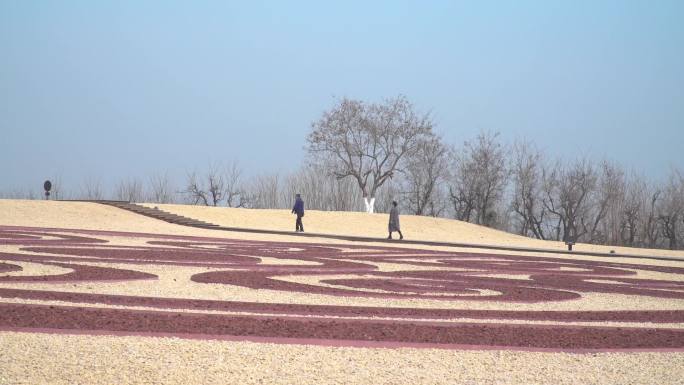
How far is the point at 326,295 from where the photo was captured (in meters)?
15.7

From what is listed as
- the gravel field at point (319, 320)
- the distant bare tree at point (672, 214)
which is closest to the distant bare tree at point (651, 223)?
the distant bare tree at point (672, 214)

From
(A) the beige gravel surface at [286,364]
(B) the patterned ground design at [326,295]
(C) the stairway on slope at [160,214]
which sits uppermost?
(C) the stairway on slope at [160,214]

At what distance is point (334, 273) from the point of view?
19.8 metres

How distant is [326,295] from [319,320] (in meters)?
3.43

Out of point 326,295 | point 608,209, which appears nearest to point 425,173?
point 608,209

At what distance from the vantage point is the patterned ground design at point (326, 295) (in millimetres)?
11234

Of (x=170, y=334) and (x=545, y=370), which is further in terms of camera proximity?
(x=170, y=334)

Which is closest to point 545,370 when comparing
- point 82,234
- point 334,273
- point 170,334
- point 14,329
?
point 170,334

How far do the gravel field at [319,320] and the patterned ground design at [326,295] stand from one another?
4 centimetres

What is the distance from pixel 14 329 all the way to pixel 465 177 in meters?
60.2

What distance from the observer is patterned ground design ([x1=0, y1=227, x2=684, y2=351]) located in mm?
11234

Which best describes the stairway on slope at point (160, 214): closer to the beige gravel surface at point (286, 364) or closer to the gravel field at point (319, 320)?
the gravel field at point (319, 320)

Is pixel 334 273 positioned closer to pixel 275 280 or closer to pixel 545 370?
pixel 275 280

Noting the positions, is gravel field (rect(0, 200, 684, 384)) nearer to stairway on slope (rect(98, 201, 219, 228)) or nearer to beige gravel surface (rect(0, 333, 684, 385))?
beige gravel surface (rect(0, 333, 684, 385))
